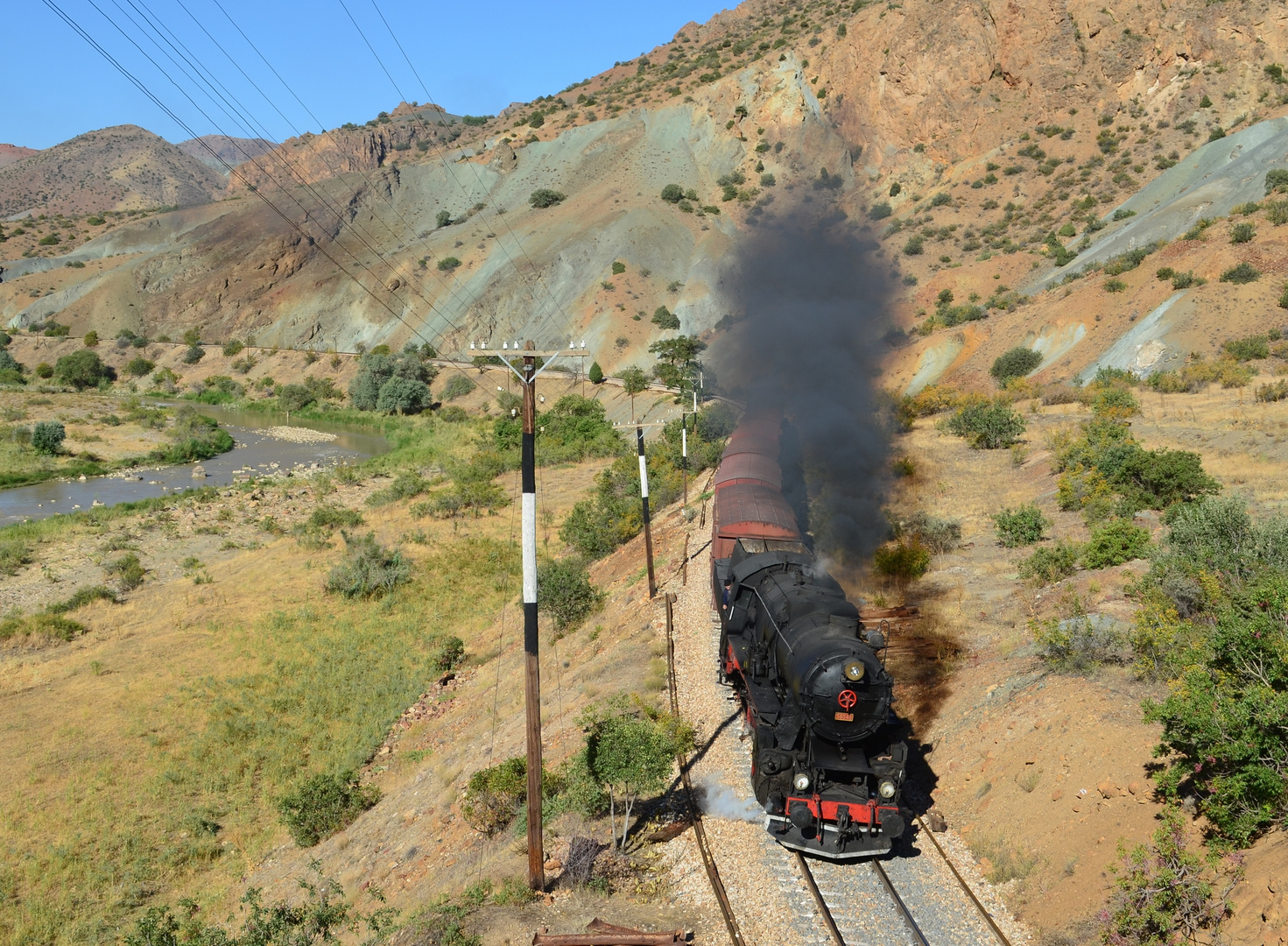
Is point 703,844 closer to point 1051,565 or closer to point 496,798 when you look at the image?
point 496,798

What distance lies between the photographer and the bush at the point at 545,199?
9438 centimetres

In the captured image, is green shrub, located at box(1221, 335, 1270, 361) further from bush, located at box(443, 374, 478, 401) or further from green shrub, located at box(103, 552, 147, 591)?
bush, located at box(443, 374, 478, 401)

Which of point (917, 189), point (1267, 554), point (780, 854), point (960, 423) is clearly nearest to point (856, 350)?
point (960, 423)

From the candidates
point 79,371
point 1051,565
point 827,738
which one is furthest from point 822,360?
point 79,371

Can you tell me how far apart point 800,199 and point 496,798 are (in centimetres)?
7878

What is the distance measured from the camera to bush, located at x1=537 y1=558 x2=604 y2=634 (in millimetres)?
25219

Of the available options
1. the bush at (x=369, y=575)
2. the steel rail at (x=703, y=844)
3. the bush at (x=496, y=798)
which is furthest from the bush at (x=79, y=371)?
the bush at (x=496, y=798)

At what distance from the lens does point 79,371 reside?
86750 millimetres

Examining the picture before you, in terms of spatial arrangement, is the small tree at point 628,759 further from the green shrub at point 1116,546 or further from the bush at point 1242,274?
the bush at point 1242,274

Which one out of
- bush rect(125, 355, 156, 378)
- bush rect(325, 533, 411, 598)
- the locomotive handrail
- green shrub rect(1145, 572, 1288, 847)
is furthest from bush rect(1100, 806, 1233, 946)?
bush rect(125, 355, 156, 378)

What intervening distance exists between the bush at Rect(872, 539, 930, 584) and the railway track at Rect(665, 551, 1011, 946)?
1001 centimetres

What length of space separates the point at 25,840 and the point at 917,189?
86.6 m

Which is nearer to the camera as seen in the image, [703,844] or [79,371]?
[703,844]

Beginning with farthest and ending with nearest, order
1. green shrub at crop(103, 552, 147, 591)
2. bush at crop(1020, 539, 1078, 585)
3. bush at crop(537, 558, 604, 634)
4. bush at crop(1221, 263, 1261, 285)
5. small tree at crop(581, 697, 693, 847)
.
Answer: bush at crop(1221, 263, 1261, 285), green shrub at crop(103, 552, 147, 591), bush at crop(537, 558, 604, 634), bush at crop(1020, 539, 1078, 585), small tree at crop(581, 697, 693, 847)
